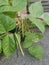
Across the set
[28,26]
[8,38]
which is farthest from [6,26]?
[28,26]

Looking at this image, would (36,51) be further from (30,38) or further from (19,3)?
(19,3)

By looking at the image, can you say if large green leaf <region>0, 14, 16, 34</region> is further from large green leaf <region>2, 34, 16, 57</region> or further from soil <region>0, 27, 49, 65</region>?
soil <region>0, 27, 49, 65</region>

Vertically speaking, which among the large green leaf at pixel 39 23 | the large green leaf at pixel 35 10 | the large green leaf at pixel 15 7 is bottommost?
the large green leaf at pixel 39 23

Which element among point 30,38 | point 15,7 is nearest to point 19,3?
→ point 15,7

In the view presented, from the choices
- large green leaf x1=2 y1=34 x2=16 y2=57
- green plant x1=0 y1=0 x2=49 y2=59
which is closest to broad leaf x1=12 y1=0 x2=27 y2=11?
green plant x1=0 y1=0 x2=49 y2=59

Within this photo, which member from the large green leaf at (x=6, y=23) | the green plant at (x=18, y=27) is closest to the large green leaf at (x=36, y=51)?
the green plant at (x=18, y=27)

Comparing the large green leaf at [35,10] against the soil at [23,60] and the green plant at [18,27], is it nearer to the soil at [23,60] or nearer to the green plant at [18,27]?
the green plant at [18,27]
